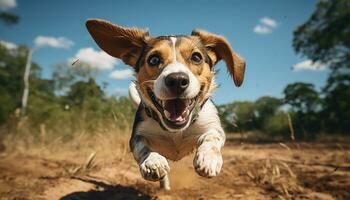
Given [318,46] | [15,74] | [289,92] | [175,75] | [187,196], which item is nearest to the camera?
[175,75]

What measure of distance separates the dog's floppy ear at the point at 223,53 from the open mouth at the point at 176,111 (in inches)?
37.4

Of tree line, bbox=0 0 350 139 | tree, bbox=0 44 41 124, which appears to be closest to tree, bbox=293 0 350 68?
tree line, bbox=0 0 350 139

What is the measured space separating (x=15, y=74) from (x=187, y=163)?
38842mm

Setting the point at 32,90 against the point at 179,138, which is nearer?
the point at 179,138

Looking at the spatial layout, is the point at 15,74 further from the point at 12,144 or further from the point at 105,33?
the point at 105,33

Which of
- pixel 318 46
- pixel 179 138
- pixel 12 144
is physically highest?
pixel 318 46

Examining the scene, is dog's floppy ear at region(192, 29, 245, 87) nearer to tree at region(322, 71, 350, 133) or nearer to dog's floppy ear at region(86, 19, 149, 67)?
dog's floppy ear at region(86, 19, 149, 67)

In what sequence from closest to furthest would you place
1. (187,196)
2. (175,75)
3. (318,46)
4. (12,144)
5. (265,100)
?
(175,75) → (187,196) → (12,144) → (318,46) → (265,100)

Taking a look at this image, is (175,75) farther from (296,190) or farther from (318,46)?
(318,46)

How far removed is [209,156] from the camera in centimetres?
320

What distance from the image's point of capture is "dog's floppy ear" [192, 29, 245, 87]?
4297 millimetres

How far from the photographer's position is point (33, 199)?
4004mm

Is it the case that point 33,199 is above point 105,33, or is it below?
below

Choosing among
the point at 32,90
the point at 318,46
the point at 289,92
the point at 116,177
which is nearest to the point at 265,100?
the point at 289,92
